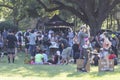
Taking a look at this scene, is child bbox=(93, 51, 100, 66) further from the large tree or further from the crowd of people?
the large tree

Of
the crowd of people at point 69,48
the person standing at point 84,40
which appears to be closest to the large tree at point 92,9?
the crowd of people at point 69,48

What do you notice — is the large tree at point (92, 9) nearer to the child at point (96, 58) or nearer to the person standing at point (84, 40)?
the child at point (96, 58)

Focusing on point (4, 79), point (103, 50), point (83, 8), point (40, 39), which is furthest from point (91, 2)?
point (4, 79)

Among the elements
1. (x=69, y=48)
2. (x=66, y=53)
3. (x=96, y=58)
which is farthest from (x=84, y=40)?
(x=69, y=48)

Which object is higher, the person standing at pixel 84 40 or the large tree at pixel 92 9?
the large tree at pixel 92 9

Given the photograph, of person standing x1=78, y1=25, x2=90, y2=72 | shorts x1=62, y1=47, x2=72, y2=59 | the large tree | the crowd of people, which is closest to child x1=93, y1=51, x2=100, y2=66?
the crowd of people

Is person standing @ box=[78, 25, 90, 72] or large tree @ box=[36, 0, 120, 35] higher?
large tree @ box=[36, 0, 120, 35]

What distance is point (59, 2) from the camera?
33875 millimetres

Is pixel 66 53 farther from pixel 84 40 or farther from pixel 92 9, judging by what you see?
pixel 92 9

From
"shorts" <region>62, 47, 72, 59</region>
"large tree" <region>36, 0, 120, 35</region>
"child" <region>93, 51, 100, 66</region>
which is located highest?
"large tree" <region>36, 0, 120, 35</region>

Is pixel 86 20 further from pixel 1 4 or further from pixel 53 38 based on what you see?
pixel 1 4

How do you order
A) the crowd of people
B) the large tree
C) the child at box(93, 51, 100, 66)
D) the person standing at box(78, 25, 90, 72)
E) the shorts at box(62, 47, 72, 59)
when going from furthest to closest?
the large tree, the shorts at box(62, 47, 72, 59), the child at box(93, 51, 100, 66), the crowd of people, the person standing at box(78, 25, 90, 72)

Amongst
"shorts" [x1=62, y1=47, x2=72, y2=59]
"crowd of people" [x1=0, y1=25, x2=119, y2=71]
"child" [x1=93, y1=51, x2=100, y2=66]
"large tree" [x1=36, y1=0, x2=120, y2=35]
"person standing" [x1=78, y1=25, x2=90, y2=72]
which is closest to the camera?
"person standing" [x1=78, y1=25, x2=90, y2=72]

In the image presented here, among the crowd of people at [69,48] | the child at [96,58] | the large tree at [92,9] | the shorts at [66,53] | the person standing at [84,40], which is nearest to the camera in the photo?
the person standing at [84,40]
